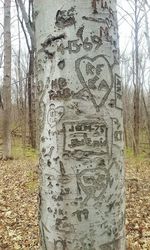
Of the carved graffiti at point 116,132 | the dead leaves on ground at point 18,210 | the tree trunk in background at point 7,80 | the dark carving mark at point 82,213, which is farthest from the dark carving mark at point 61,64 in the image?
the tree trunk in background at point 7,80

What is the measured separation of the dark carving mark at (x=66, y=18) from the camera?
3.36 feet

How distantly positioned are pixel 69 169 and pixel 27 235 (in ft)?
11.0

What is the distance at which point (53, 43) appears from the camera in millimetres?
1050

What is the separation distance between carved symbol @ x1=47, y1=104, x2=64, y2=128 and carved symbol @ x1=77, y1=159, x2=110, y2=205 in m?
0.18

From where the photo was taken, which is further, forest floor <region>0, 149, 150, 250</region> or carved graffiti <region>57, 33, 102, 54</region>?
forest floor <region>0, 149, 150, 250</region>

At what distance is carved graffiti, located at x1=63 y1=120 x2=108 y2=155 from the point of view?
102 centimetres

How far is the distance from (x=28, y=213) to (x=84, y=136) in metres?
4.22

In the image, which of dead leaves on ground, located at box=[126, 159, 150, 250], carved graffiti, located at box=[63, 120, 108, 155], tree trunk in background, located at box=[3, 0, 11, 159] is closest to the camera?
carved graffiti, located at box=[63, 120, 108, 155]

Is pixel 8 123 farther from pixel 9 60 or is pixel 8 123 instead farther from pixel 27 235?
pixel 27 235

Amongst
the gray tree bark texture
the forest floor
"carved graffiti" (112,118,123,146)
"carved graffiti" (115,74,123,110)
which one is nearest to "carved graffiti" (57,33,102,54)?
the gray tree bark texture

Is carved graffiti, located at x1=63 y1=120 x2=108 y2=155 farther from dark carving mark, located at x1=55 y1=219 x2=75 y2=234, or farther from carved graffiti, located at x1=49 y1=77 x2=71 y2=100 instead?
dark carving mark, located at x1=55 y1=219 x2=75 y2=234

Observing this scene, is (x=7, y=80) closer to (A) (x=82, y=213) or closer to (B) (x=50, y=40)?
(B) (x=50, y=40)

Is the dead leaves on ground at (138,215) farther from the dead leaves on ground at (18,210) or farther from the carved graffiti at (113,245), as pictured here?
the carved graffiti at (113,245)

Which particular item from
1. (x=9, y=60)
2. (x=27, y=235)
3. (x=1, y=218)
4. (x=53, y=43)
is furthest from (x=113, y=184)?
(x=9, y=60)
